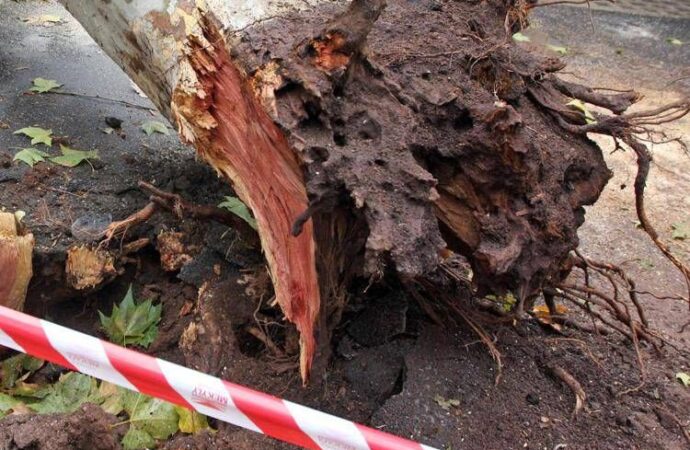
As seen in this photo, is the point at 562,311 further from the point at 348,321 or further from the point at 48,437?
the point at 48,437

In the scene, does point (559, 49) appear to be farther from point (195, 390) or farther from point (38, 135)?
point (195, 390)

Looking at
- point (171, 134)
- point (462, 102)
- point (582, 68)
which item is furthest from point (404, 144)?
point (582, 68)

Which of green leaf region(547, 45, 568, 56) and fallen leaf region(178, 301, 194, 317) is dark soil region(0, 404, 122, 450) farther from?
green leaf region(547, 45, 568, 56)

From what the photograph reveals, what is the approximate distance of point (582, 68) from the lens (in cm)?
672

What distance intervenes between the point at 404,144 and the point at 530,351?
3.58 feet

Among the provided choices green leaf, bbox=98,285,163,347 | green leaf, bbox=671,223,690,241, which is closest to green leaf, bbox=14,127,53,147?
green leaf, bbox=98,285,163,347

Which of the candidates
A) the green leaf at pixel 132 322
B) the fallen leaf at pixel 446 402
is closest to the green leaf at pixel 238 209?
the green leaf at pixel 132 322

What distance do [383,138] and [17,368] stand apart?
1.69 metres

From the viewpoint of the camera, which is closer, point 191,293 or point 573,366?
point 573,366

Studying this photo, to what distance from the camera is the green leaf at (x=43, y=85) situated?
385cm

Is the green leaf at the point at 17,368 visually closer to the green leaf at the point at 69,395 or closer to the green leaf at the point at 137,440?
the green leaf at the point at 69,395

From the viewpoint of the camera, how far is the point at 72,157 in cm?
320

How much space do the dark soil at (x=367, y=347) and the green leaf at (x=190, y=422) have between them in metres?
0.06

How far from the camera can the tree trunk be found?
1.81 metres
